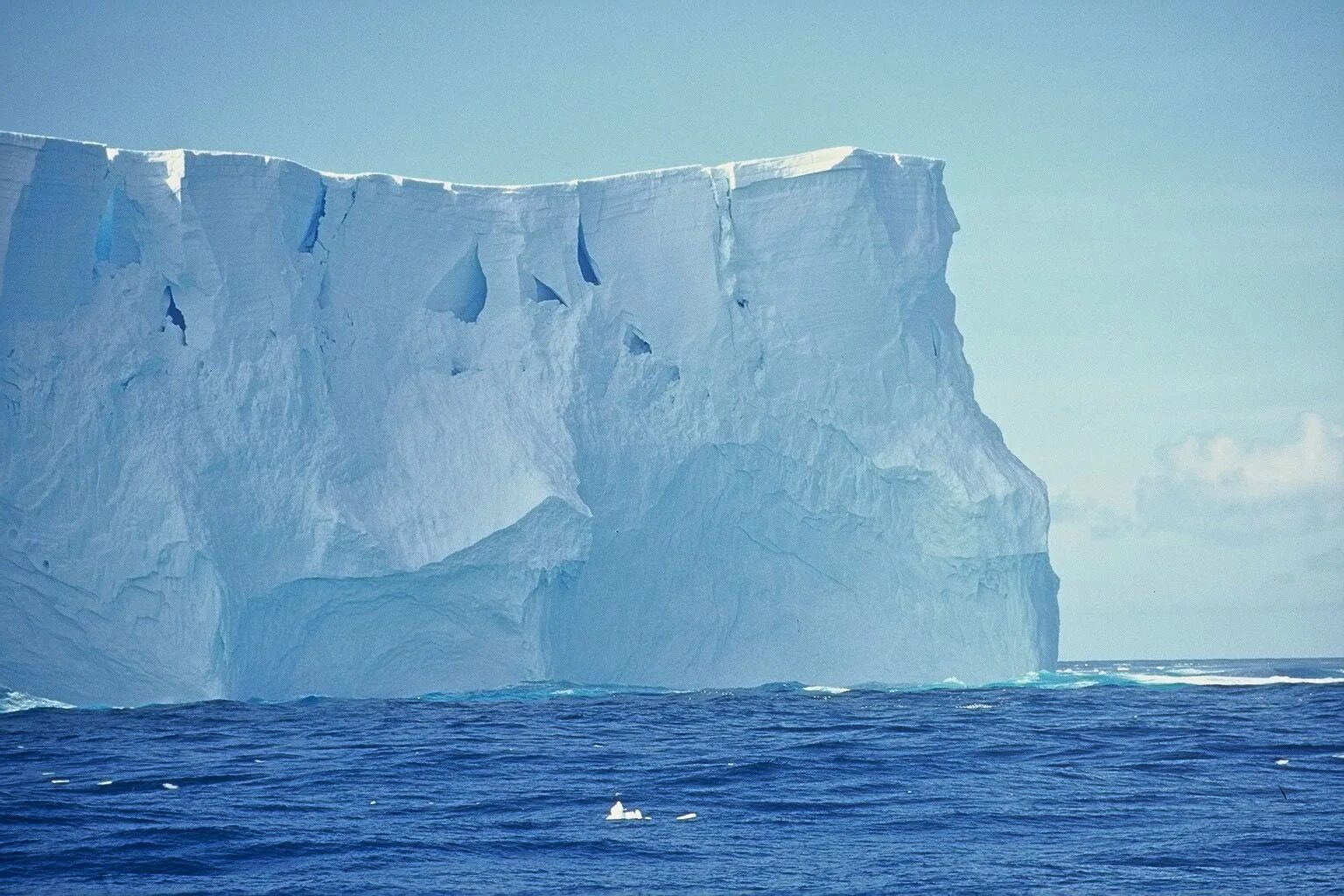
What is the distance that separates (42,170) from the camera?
20797 millimetres

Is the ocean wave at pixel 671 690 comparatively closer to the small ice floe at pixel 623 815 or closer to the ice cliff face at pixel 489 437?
the ice cliff face at pixel 489 437

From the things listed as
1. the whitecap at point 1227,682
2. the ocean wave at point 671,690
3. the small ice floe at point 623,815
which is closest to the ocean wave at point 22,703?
the ocean wave at point 671,690

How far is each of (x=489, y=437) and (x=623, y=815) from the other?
12278 millimetres

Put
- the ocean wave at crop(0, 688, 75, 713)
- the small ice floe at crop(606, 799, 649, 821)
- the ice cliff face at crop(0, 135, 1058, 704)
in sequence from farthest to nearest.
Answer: the ice cliff face at crop(0, 135, 1058, 704) → the ocean wave at crop(0, 688, 75, 713) → the small ice floe at crop(606, 799, 649, 821)

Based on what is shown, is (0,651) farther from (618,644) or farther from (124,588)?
(618,644)

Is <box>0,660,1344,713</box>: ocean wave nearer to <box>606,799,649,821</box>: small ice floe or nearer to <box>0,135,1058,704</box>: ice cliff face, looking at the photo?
<box>0,135,1058,704</box>: ice cliff face

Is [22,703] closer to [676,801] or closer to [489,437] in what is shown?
[489,437]

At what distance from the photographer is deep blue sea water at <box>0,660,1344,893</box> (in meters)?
8.85

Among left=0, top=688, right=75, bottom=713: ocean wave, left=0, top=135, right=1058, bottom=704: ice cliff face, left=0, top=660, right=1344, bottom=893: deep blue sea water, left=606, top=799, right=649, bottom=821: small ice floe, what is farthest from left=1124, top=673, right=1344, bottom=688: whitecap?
left=0, top=688, right=75, bottom=713: ocean wave

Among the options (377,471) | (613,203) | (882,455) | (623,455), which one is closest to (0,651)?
(377,471)

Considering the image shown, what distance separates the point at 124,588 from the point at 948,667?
12677 mm

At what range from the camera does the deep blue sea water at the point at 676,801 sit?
348 inches

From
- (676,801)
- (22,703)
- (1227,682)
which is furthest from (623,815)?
(1227,682)

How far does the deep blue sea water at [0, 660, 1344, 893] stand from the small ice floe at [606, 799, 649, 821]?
166 mm
